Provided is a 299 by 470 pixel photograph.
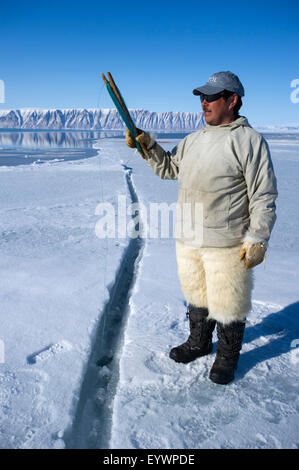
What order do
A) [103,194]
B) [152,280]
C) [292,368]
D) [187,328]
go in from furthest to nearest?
[103,194] → [152,280] → [187,328] → [292,368]

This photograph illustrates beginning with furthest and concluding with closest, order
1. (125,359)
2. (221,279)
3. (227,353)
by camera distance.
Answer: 1. (125,359)
2. (227,353)
3. (221,279)

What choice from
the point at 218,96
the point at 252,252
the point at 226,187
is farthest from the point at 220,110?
the point at 252,252

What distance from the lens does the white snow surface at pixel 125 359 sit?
1506 millimetres

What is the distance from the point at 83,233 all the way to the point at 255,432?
3.59 metres

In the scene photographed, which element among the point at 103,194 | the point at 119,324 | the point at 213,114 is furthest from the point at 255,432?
the point at 103,194

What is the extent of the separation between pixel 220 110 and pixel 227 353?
134 cm

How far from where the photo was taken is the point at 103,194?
746 centimetres

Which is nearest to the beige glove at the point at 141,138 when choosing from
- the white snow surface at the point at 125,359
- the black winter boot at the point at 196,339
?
the black winter boot at the point at 196,339

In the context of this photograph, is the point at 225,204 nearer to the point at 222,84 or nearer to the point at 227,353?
the point at 222,84

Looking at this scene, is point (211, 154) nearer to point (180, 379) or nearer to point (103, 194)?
point (180, 379)

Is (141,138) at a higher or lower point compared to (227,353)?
higher

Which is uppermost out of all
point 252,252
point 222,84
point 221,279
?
point 222,84

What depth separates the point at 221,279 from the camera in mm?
1752
